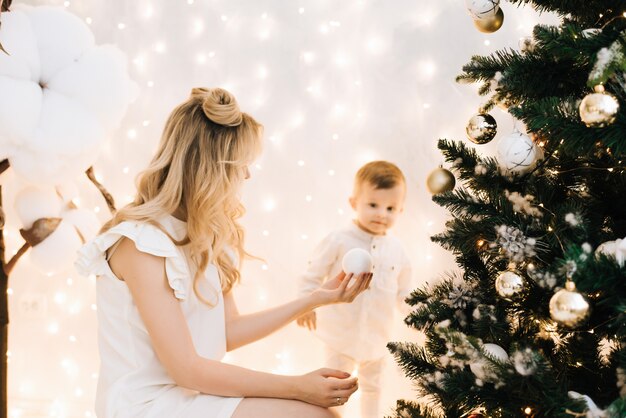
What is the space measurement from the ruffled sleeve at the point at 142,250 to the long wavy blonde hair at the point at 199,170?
41mm

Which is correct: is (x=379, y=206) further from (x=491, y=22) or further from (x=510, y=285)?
(x=510, y=285)

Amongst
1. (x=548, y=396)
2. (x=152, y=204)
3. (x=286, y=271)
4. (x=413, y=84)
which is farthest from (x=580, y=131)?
(x=286, y=271)

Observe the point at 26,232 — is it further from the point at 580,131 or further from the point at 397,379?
the point at 580,131

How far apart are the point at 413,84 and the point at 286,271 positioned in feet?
2.57

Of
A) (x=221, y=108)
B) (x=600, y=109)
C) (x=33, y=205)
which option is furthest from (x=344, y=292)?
(x=33, y=205)

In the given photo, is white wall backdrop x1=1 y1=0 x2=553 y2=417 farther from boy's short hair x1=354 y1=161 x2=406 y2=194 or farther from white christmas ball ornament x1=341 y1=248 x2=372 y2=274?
white christmas ball ornament x1=341 y1=248 x2=372 y2=274

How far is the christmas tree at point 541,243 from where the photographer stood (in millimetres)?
817

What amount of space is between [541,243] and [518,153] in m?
0.16

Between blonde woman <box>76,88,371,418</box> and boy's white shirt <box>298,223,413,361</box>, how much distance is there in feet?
1.89

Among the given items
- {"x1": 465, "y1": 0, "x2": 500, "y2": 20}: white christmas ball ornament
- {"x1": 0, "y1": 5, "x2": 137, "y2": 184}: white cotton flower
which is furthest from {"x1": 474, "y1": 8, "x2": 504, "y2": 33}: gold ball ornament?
{"x1": 0, "y1": 5, "x2": 137, "y2": 184}: white cotton flower

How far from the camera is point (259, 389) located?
1304 millimetres

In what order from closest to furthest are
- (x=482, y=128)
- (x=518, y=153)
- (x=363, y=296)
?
1. (x=518, y=153)
2. (x=482, y=128)
3. (x=363, y=296)

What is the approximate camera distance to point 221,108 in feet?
4.55

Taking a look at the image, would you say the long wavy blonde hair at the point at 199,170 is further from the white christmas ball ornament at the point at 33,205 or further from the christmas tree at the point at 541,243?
the white christmas ball ornament at the point at 33,205
